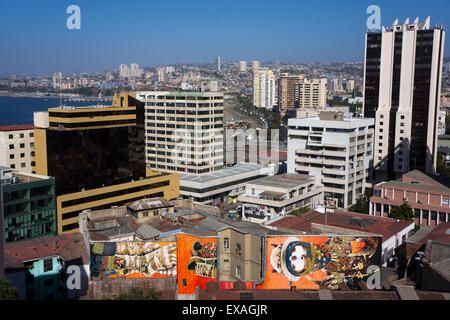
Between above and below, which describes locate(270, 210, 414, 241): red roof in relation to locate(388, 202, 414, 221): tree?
above

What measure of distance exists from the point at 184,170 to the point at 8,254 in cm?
1197

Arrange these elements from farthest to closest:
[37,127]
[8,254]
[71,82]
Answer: [71,82] → [37,127] → [8,254]

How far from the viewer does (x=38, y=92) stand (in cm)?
7544

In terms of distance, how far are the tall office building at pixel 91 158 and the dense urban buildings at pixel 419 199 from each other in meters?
8.10

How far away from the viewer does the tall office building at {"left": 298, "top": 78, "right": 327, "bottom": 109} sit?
57.1m

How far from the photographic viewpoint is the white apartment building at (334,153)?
19625 millimetres

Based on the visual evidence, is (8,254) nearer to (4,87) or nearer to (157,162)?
(157,162)

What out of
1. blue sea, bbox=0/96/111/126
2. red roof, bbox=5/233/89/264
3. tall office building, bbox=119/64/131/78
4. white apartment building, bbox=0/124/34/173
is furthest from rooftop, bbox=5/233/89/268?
tall office building, bbox=119/64/131/78

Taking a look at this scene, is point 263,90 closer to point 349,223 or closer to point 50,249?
point 349,223

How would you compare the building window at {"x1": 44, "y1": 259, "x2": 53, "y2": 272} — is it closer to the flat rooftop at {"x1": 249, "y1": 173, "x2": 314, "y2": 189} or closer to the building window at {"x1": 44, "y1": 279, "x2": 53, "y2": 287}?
the building window at {"x1": 44, "y1": 279, "x2": 53, "y2": 287}

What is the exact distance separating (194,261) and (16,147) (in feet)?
37.0

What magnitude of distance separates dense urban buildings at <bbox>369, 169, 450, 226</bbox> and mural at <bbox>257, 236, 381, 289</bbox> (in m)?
6.94

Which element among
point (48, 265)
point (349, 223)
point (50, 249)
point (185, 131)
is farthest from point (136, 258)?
point (185, 131)
